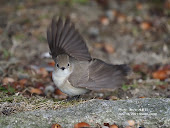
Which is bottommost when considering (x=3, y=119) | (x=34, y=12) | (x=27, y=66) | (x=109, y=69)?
(x=3, y=119)

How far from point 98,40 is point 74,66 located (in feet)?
7.72

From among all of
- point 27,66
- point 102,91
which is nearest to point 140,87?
point 102,91

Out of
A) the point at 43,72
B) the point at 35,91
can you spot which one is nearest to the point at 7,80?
the point at 35,91

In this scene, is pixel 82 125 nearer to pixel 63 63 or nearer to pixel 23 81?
pixel 63 63

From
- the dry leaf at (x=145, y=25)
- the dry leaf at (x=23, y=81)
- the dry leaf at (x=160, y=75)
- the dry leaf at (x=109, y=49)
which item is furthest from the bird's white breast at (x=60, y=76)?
the dry leaf at (x=145, y=25)

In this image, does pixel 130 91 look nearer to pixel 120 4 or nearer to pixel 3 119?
pixel 3 119

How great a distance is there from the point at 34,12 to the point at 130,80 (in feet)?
9.96

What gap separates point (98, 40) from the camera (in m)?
6.73

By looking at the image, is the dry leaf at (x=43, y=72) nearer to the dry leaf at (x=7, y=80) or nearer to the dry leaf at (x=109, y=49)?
the dry leaf at (x=7, y=80)

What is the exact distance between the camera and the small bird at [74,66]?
4.08 m

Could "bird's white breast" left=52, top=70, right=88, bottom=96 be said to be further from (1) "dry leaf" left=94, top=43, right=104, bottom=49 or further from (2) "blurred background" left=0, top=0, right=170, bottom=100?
(1) "dry leaf" left=94, top=43, right=104, bottom=49

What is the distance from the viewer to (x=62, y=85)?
421 centimetres

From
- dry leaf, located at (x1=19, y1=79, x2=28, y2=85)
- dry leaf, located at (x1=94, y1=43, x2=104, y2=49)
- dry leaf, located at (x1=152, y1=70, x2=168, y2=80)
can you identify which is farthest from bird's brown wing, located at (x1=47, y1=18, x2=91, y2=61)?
dry leaf, located at (x1=94, y1=43, x2=104, y2=49)

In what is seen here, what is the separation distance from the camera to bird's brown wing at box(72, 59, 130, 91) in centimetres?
406
